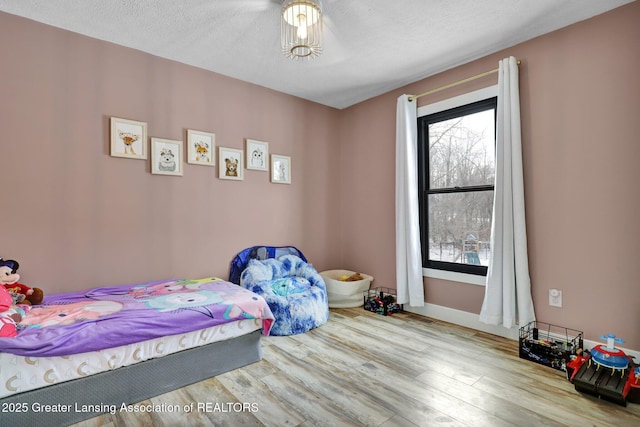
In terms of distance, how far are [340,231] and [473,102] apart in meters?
2.26

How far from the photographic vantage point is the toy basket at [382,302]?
3541 mm

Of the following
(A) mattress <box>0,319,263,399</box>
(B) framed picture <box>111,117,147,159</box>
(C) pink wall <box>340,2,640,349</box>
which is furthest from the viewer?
(B) framed picture <box>111,117,147,159</box>

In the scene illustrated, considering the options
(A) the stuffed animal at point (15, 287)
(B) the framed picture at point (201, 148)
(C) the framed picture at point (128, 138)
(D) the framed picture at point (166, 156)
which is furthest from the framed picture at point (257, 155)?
(A) the stuffed animal at point (15, 287)

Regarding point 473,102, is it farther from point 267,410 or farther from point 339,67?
point 267,410

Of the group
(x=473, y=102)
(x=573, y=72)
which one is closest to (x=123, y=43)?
(x=473, y=102)

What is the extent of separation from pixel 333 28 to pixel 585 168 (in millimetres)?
2215

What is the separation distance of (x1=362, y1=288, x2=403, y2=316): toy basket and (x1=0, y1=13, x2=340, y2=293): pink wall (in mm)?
1235

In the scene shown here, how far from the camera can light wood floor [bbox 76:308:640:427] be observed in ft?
5.70

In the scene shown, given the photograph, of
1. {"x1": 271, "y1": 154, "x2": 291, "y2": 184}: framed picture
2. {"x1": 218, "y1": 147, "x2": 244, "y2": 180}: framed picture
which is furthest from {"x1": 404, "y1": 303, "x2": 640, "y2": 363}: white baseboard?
{"x1": 218, "y1": 147, "x2": 244, "y2": 180}: framed picture

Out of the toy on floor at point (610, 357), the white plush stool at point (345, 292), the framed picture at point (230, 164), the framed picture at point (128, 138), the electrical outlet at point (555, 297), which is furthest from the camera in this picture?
the white plush stool at point (345, 292)

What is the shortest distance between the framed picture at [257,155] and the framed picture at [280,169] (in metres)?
0.09

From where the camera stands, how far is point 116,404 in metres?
1.83

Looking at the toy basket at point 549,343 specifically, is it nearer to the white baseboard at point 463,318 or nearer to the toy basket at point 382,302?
the white baseboard at point 463,318

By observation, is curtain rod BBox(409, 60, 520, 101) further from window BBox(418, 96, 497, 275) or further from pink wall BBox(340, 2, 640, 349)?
window BBox(418, 96, 497, 275)
